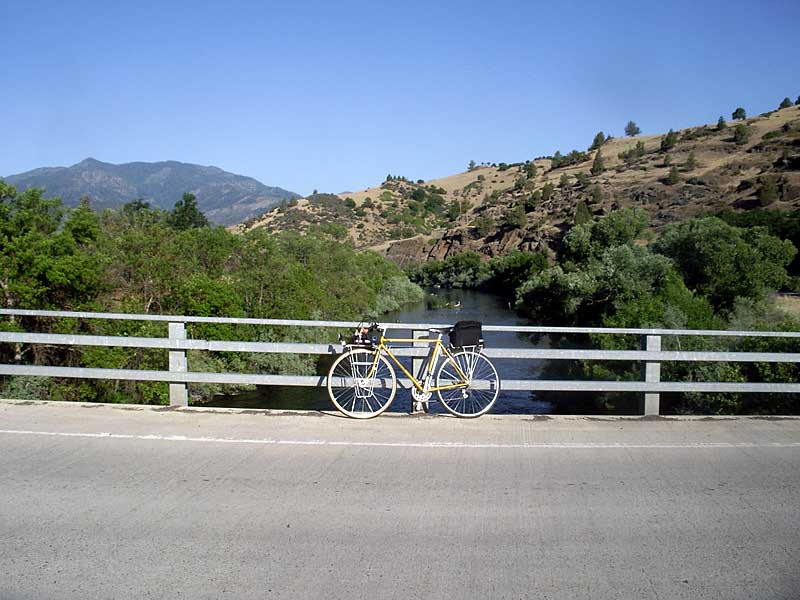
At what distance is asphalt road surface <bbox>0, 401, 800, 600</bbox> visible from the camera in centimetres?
450

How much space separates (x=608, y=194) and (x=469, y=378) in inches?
3348

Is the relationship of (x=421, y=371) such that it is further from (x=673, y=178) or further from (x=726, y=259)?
(x=673, y=178)

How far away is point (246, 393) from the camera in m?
30.6

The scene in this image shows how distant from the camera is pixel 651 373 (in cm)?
920

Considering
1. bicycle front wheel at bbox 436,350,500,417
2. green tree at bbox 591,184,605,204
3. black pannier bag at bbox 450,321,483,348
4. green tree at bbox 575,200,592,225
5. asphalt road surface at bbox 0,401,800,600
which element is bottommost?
asphalt road surface at bbox 0,401,800,600

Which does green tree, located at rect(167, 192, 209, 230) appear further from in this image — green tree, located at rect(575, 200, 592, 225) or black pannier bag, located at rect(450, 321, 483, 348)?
black pannier bag, located at rect(450, 321, 483, 348)

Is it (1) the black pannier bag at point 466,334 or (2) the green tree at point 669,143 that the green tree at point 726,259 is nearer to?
(1) the black pannier bag at point 466,334

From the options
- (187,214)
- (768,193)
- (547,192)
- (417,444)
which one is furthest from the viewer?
(547,192)

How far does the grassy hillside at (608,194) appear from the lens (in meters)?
74.6

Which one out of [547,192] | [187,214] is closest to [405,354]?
[187,214]

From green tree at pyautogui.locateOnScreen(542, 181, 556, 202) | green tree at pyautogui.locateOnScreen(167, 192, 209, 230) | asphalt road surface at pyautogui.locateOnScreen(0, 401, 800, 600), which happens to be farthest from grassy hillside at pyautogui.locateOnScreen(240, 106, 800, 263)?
asphalt road surface at pyautogui.locateOnScreen(0, 401, 800, 600)

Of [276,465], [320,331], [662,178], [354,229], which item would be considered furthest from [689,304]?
[354,229]

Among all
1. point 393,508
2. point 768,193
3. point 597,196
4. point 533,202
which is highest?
point 533,202

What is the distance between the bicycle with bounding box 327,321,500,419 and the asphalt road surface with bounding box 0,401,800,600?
14.3 inches
